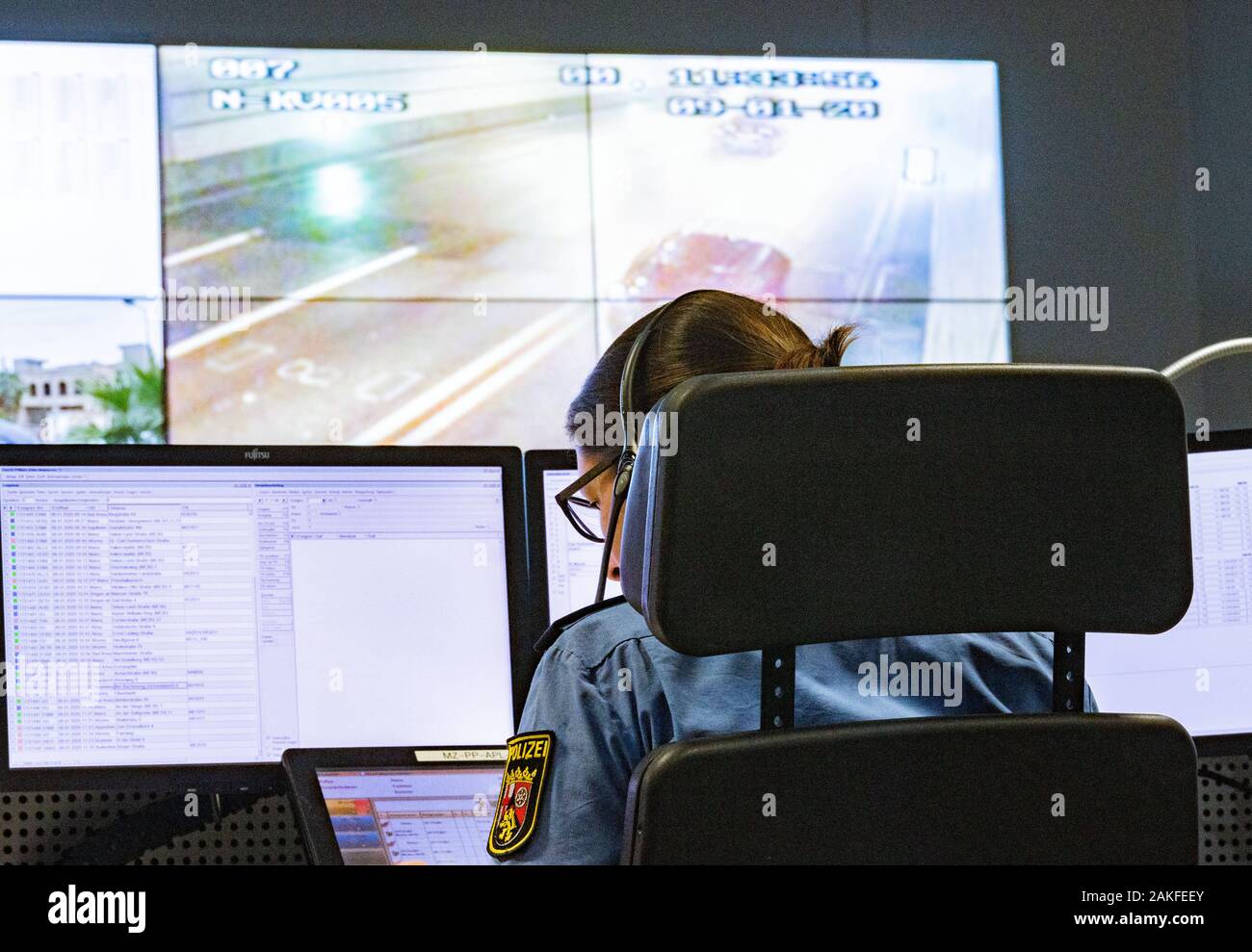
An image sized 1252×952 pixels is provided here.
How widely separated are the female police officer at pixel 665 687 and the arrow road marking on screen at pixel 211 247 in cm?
221

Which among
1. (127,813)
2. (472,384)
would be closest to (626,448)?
(127,813)

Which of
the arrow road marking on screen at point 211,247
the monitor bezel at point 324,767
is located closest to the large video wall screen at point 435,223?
the arrow road marking on screen at point 211,247

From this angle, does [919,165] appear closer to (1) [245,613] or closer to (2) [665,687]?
(1) [245,613]

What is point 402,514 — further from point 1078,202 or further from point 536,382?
point 1078,202

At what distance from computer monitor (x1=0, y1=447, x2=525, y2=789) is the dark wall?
2093mm

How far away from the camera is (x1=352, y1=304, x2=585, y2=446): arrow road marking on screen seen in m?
3.03

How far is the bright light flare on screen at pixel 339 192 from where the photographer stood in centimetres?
303

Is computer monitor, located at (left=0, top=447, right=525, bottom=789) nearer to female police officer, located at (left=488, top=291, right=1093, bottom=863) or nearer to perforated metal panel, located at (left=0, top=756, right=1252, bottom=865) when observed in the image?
perforated metal panel, located at (left=0, top=756, right=1252, bottom=865)

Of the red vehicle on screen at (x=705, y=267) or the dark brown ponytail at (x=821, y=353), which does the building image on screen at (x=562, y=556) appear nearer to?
the dark brown ponytail at (x=821, y=353)

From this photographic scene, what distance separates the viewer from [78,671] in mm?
1272

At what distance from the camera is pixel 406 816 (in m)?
1.25

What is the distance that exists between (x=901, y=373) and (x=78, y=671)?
0.95 metres

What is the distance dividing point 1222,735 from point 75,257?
2.54 metres
